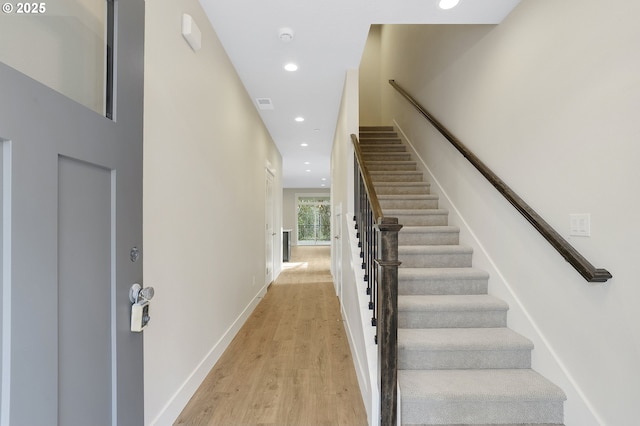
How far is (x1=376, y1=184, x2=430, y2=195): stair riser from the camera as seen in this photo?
3615 millimetres

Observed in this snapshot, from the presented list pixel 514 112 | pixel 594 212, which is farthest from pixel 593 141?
pixel 514 112

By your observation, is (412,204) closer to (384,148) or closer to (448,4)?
(384,148)

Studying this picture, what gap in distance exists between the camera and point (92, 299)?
0.88 meters

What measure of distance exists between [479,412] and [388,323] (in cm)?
73

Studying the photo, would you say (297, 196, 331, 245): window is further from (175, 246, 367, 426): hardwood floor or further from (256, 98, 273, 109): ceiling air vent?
(175, 246, 367, 426): hardwood floor

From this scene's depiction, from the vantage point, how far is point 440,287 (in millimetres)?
2430

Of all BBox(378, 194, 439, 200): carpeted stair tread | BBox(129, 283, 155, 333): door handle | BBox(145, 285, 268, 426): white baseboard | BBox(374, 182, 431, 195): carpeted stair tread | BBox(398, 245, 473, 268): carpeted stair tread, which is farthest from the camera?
BBox(374, 182, 431, 195): carpeted stair tread

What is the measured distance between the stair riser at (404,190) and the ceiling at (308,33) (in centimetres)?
128

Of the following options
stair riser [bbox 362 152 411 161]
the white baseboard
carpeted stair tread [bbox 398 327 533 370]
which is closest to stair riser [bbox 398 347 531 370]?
carpeted stair tread [bbox 398 327 533 370]

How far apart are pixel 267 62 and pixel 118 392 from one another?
2825mm

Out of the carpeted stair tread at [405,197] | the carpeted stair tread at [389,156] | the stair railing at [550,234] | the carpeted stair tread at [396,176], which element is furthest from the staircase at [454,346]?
the carpeted stair tread at [389,156]

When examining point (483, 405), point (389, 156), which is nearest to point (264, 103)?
point (389, 156)

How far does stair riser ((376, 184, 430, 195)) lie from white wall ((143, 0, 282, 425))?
65.3 inches

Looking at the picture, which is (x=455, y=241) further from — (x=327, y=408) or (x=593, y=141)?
(x=327, y=408)
